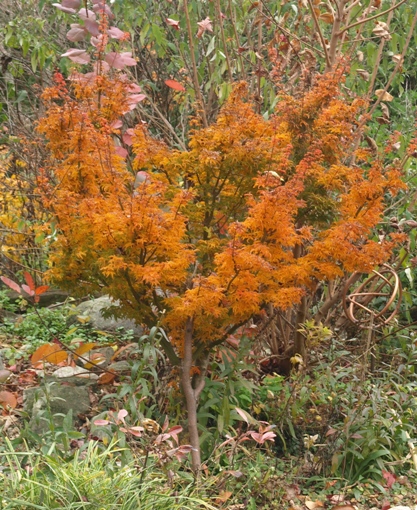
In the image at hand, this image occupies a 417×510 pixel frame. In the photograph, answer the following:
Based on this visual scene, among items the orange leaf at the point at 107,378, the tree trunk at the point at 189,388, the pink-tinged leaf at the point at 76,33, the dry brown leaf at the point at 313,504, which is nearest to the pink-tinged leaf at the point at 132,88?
the pink-tinged leaf at the point at 76,33

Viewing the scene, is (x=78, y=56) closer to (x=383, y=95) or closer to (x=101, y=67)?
(x=101, y=67)

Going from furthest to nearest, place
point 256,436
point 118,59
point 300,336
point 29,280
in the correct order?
point 300,336, point 118,59, point 29,280, point 256,436

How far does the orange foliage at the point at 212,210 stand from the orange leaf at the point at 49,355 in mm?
339

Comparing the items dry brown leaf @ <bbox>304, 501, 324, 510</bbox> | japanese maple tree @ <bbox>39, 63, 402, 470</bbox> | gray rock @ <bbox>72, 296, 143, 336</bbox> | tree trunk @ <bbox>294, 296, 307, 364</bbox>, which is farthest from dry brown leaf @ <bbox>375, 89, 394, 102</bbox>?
dry brown leaf @ <bbox>304, 501, 324, 510</bbox>

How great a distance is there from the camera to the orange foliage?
312 centimetres

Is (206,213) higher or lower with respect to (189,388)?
higher

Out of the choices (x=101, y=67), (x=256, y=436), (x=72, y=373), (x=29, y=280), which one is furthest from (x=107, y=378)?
(x=101, y=67)

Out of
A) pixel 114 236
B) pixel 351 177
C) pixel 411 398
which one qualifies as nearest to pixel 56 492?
pixel 114 236

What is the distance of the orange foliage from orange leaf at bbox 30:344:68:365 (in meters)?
0.34

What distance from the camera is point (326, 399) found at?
160 inches

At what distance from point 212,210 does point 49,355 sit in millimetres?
1082

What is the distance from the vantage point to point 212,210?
3623 millimetres

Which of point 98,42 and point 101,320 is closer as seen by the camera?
point 98,42

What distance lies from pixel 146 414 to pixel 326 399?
1.05 m
